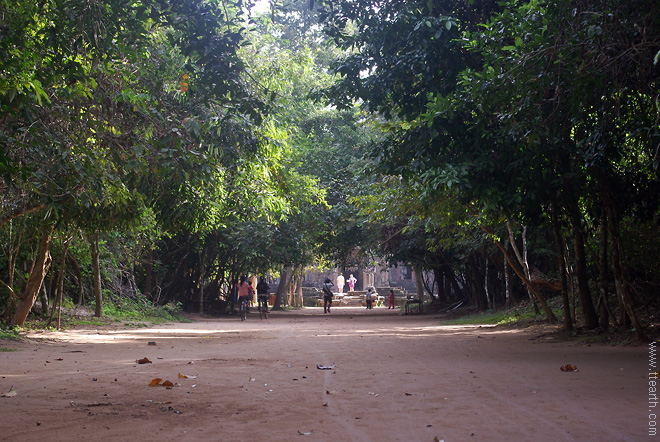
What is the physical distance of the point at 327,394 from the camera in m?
6.32

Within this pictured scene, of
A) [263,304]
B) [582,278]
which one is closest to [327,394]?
[582,278]

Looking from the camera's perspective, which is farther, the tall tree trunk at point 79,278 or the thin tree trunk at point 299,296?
the thin tree trunk at point 299,296

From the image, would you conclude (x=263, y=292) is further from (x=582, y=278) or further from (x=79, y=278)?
(x=582, y=278)

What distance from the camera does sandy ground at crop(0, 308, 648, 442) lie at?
181 inches

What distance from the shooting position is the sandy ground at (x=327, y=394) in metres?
4.61

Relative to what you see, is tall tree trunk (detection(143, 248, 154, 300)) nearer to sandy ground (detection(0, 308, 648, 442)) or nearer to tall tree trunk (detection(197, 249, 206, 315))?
tall tree trunk (detection(197, 249, 206, 315))

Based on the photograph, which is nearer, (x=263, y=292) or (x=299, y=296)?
(x=263, y=292)

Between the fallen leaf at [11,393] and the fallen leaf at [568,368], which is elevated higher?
the fallen leaf at [11,393]

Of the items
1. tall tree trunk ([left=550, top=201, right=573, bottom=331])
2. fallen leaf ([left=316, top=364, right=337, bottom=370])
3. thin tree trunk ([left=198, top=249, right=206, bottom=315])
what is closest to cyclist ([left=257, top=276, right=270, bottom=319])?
thin tree trunk ([left=198, top=249, right=206, bottom=315])

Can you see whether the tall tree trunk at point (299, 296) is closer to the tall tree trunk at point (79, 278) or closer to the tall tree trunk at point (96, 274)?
the tall tree trunk at point (79, 278)

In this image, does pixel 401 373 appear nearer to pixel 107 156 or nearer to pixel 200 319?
pixel 107 156

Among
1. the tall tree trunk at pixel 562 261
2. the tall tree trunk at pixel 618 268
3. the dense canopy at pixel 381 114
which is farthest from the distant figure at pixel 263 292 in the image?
the tall tree trunk at pixel 618 268

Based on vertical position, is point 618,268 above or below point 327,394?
above

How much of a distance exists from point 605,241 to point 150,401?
895 centimetres
